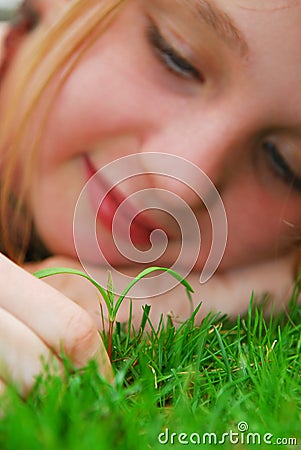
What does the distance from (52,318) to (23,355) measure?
2.5 inches

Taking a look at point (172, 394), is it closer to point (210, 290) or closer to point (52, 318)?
point (52, 318)

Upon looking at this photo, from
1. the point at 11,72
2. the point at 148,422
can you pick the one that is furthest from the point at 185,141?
the point at 148,422

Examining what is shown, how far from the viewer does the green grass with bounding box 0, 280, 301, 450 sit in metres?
0.76

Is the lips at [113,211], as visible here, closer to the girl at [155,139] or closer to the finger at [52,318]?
the girl at [155,139]

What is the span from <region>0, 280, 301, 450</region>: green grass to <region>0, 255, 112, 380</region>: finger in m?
0.04

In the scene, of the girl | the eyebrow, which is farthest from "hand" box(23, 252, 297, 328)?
the eyebrow

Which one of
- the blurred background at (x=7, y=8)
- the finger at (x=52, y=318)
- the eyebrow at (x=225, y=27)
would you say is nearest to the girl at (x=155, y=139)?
the eyebrow at (x=225, y=27)

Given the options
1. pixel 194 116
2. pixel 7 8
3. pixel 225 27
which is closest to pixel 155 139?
pixel 194 116

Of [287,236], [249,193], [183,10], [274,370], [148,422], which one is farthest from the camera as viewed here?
[287,236]

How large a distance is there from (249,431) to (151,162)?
687mm

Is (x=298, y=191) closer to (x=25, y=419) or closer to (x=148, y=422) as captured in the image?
(x=148, y=422)

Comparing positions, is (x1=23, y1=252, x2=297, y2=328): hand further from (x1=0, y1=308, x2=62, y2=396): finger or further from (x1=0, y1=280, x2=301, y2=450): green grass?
(x1=0, y1=308, x2=62, y2=396): finger

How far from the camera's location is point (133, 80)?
1.44 meters

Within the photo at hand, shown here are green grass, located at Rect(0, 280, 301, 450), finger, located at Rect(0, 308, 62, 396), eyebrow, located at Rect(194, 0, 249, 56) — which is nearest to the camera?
green grass, located at Rect(0, 280, 301, 450)
